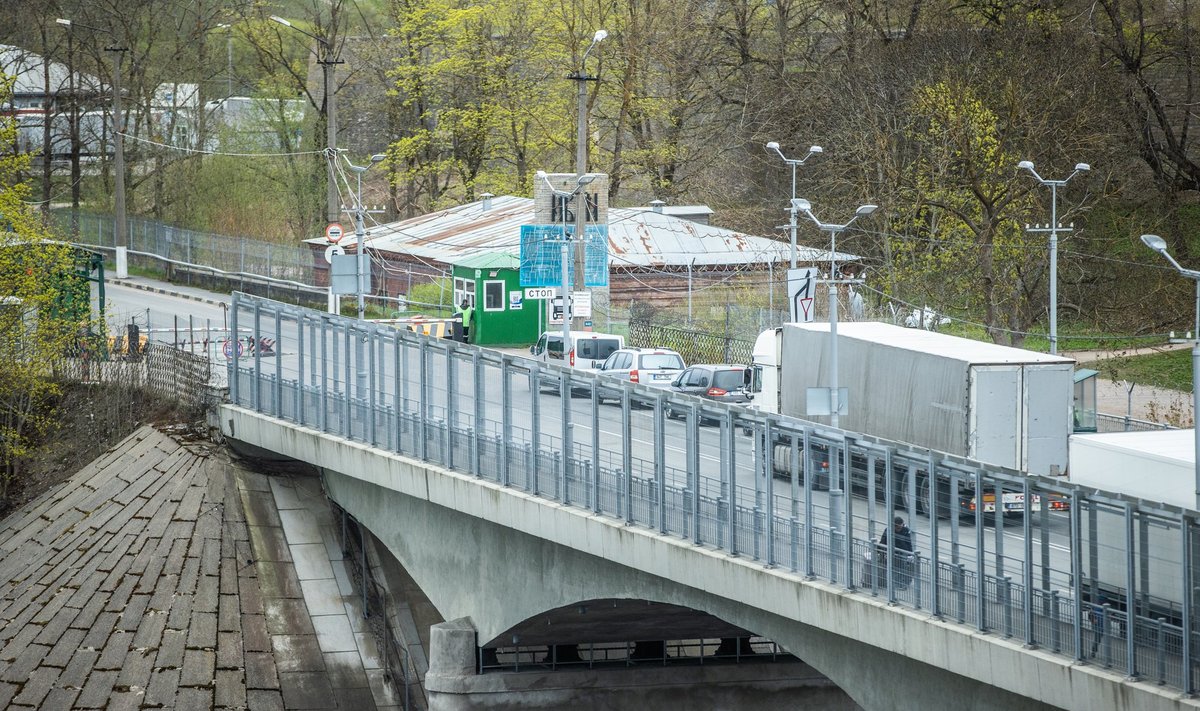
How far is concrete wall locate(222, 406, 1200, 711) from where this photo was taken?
14523 mm

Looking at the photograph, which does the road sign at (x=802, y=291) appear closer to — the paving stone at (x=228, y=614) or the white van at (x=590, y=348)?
the white van at (x=590, y=348)

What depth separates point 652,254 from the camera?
2082 inches

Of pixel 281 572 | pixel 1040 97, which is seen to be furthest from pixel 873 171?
pixel 281 572

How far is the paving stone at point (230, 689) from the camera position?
25.7m

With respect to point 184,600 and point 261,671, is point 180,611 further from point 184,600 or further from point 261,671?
point 261,671

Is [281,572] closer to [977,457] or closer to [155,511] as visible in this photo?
[155,511]

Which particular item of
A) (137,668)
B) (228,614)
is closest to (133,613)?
(137,668)

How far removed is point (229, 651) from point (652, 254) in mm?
28611

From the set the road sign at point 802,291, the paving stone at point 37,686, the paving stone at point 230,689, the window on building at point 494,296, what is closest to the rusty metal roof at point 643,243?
the window on building at point 494,296

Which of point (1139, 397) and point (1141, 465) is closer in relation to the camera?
point (1141, 465)

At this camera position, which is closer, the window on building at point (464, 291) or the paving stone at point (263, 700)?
the paving stone at point (263, 700)

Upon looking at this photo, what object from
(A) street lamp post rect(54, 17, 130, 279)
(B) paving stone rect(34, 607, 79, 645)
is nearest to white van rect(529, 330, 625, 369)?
(B) paving stone rect(34, 607, 79, 645)

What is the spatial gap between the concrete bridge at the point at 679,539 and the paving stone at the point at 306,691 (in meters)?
2.13

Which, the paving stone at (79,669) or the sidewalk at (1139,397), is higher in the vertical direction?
the sidewalk at (1139,397)
